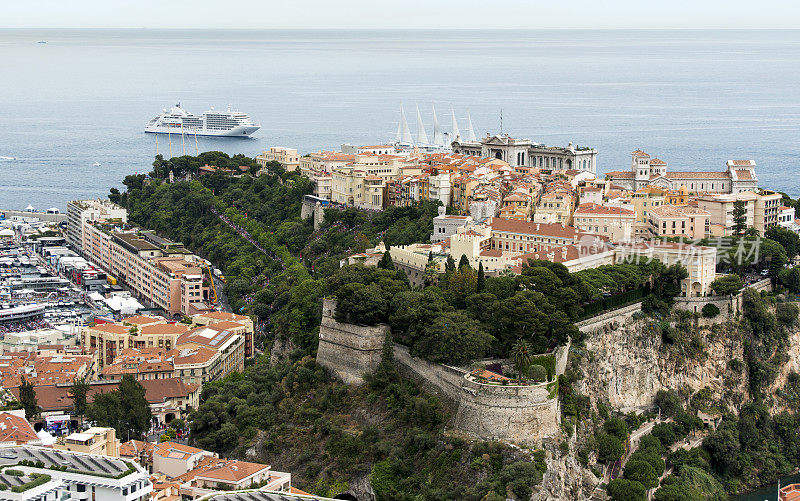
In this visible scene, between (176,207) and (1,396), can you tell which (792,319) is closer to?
(1,396)

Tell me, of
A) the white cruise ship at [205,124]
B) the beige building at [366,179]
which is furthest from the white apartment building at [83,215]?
the white cruise ship at [205,124]

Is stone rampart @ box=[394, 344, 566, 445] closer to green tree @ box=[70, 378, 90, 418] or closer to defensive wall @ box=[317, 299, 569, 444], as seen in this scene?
defensive wall @ box=[317, 299, 569, 444]

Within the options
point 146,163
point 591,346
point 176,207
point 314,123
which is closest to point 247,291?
point 176,207

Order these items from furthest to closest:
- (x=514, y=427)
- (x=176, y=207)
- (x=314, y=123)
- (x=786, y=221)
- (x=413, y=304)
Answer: (x=314, y=123) → (x=176, y=207) → (x=786, y=221) → (x=413, y=304) → (x=514, y=427)

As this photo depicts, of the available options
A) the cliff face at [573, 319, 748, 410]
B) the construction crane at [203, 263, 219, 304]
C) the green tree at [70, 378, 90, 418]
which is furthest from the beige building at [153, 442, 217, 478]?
the construction crane at [203, 263, 219, 304]

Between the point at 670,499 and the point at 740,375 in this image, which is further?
the point at 740,375

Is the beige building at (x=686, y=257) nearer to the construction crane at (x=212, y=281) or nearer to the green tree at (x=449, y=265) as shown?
the green tree at (x=449, y=265)
